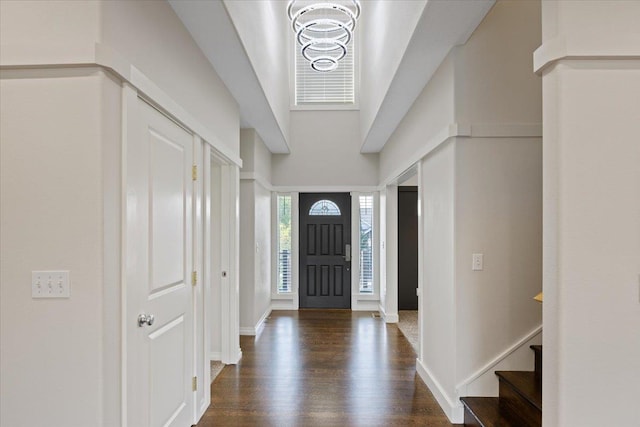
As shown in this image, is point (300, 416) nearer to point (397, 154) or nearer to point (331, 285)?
point (397, 154)

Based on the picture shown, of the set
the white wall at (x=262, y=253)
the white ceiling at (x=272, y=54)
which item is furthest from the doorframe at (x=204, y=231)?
the white wall at (x=262, y=253)

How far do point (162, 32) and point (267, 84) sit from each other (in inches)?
78.1

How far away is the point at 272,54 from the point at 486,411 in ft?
13.4

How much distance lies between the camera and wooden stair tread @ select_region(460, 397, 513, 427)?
238 centimetres

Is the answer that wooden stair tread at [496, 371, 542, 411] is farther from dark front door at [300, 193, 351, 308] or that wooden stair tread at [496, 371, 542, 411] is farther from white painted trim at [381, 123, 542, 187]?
dark front door at [300, 193, 351, 308]

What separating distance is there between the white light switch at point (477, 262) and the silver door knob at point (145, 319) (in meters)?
2.08

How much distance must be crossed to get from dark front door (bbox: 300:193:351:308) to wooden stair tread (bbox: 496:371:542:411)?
416cm

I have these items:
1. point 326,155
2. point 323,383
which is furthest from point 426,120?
point 326,155

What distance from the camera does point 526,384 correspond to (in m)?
2.45

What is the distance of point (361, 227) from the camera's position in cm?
666

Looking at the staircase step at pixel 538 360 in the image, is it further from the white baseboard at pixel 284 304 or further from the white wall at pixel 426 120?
the white baseboard at pixel 284 304

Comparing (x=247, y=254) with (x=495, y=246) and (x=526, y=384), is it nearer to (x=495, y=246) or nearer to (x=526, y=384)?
(x=495, y=246)

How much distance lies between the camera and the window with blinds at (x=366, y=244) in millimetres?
6637
